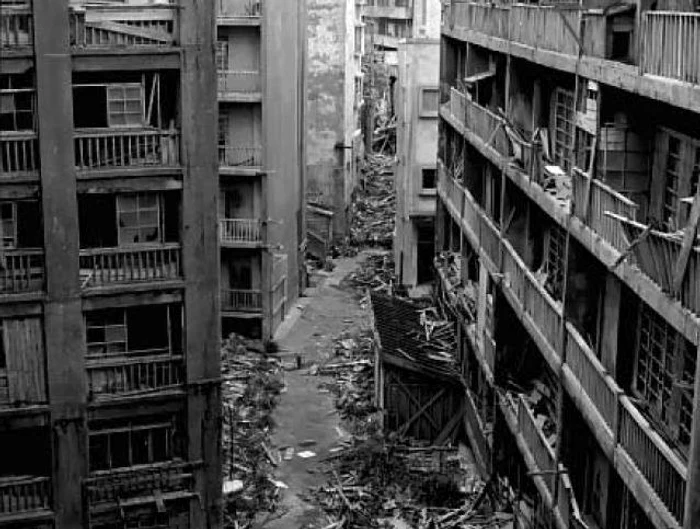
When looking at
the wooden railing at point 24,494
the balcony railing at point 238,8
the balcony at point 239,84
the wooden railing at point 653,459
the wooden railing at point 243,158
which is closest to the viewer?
the wooden railing at point 653,459

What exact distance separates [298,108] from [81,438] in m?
29.1

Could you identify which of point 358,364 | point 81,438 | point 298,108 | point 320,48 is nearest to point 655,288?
point 81,438

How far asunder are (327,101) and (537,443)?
3956cm

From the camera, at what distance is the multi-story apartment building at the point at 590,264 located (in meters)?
16.9

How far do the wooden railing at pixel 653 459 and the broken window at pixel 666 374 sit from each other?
0.77 metres

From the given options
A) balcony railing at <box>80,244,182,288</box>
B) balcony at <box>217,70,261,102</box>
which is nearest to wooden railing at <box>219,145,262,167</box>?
balcony at <box>217,70,261,102</box>

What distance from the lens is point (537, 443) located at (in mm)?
25047

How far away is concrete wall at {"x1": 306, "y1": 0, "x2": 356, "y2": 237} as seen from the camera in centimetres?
6191

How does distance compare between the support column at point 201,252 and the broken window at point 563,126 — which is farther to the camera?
the broken window at point 563,126

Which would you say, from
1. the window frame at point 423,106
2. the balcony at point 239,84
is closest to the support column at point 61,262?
the balcony at point 239,84

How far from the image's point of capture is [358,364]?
4234cm

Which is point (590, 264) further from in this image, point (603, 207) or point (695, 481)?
point (695, 481)

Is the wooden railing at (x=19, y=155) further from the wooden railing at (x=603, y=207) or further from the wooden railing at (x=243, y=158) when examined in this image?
the wooden railing at (x=243, y=158)

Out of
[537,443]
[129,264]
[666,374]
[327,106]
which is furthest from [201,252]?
[327,106]
